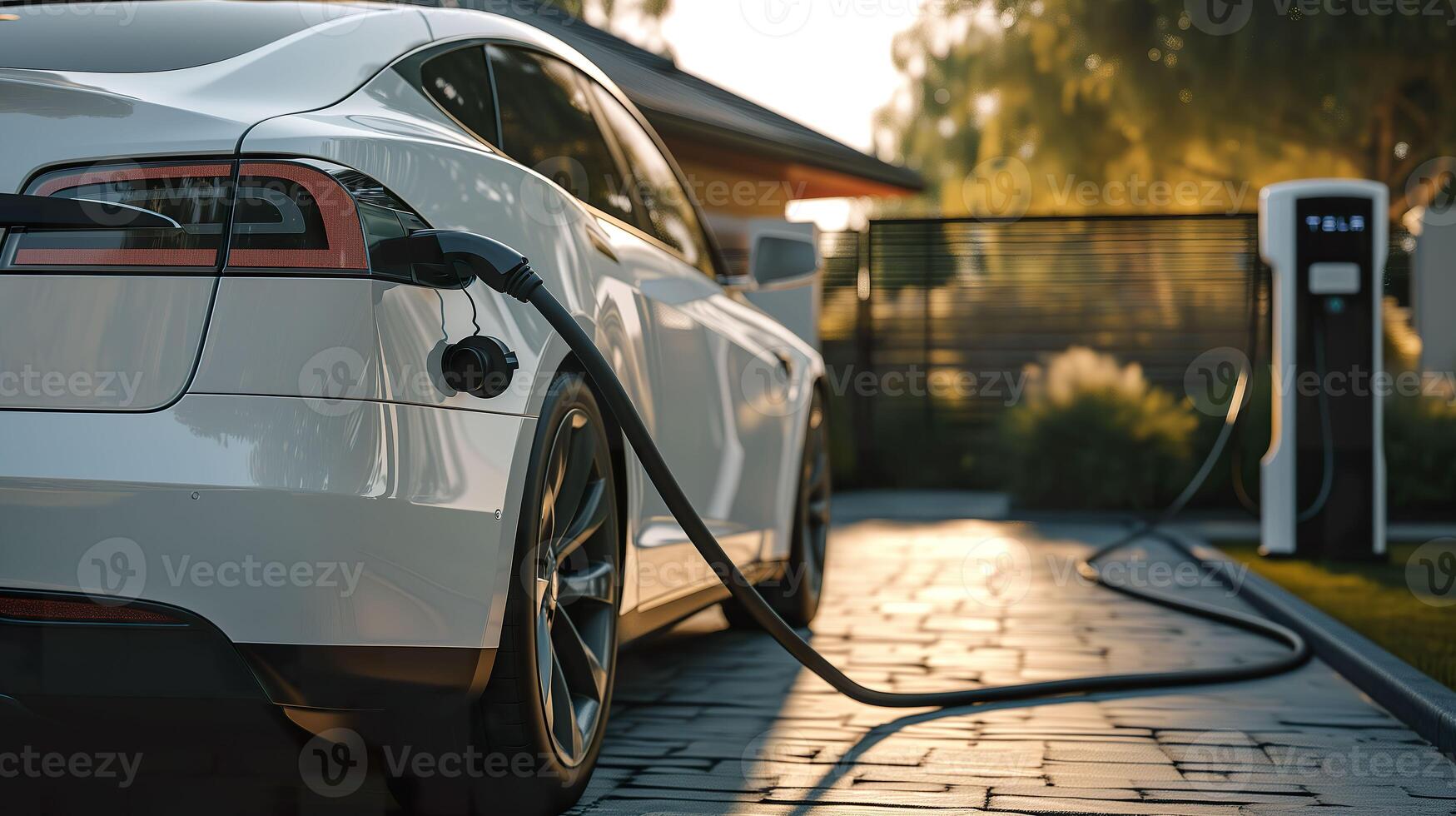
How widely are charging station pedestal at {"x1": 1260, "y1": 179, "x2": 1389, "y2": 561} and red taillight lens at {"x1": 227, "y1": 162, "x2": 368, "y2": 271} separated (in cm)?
720

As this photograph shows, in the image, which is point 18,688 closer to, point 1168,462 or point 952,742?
point 952,742

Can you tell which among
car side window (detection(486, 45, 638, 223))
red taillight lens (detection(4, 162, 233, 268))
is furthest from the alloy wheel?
red taillight lens (detection(4, 162, 233, 268))

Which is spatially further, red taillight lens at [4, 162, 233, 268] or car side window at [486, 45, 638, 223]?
car side window at [486, 45, 638, 223]

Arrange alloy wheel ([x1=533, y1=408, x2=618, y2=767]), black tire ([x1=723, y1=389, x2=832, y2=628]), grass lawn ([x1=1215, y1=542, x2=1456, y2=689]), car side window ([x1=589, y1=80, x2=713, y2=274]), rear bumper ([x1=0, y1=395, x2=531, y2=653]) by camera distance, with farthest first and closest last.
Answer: black tire ([x1=723, y1=389, x2=832, y2=628]) → grass lawn ([x1=1215, y1=542, x2=1456, y2=689]) → car side window ([x1=589, y1=80, x2=713, y2=274]) → alloy wheel ([x1=533, y1=408, x2=618, y2=767]) → rear bumper ([x1=0, y1=395, x2=531, y2=653])

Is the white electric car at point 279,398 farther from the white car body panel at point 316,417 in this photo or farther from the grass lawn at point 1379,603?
the grass lawn at point 1379,603

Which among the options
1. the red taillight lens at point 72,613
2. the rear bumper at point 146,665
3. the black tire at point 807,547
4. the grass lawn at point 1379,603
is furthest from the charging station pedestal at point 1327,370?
the red taillight lens at point 72,613

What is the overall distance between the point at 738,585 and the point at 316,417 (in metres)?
1.46

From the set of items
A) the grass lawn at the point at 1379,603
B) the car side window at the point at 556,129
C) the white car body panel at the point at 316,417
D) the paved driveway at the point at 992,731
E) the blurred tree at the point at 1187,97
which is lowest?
the grass lawn at the point at 1379,603

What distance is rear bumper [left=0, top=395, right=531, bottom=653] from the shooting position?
8.34 feet

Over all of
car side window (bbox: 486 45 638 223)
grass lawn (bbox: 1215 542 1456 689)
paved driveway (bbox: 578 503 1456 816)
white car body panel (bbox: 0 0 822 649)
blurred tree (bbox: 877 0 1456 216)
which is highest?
blurred tree (bbox: 877 0 1456 216)

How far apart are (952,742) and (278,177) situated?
2422 mm

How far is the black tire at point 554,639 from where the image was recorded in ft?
10.2

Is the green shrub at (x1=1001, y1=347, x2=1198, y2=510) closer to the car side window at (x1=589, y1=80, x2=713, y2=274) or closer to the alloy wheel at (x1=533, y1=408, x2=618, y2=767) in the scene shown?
the car side window at (x1=589, y1=80, x2=713, y2=274)

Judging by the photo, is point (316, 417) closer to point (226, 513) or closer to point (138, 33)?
point (226, 513)
